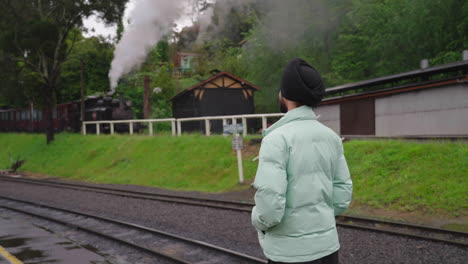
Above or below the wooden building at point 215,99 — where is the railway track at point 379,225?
below

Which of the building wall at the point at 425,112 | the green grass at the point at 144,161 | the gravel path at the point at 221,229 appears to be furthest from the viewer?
the green grass at the point at 144,161

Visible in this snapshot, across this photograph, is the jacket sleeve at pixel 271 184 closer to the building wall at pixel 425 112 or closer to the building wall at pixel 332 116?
the building wall at pixel 425 112

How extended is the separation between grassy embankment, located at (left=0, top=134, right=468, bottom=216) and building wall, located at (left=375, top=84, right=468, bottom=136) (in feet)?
4.86

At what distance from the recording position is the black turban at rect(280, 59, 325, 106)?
2590 millimetres

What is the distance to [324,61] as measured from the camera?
29828 mm

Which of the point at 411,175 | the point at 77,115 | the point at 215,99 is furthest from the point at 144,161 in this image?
the point at 77,115

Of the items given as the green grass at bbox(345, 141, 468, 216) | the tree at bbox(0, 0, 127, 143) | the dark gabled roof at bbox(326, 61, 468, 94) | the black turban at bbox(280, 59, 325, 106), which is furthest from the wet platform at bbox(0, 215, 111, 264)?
the tree at bbox(0, 0, 127, 143)

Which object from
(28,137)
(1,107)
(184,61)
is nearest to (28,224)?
(28,137)

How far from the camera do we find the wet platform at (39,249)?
662 cm

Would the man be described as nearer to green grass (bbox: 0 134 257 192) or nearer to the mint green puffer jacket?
the mint green puffer jacket

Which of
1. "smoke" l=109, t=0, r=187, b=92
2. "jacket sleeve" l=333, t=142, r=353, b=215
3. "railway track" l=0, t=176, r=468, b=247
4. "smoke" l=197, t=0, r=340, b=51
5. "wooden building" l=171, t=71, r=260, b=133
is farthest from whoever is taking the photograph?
"wooden building" l=171, t=71, r=260, b=133

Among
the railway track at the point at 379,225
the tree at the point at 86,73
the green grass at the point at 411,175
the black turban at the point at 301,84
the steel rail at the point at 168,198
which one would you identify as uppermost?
the tree at the point at 86,73

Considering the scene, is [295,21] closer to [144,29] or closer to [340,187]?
[144,29]

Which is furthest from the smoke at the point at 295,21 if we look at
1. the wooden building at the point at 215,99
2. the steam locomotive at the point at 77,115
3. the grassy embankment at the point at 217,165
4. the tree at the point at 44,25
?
the grassy embankment at the point at 217,165
